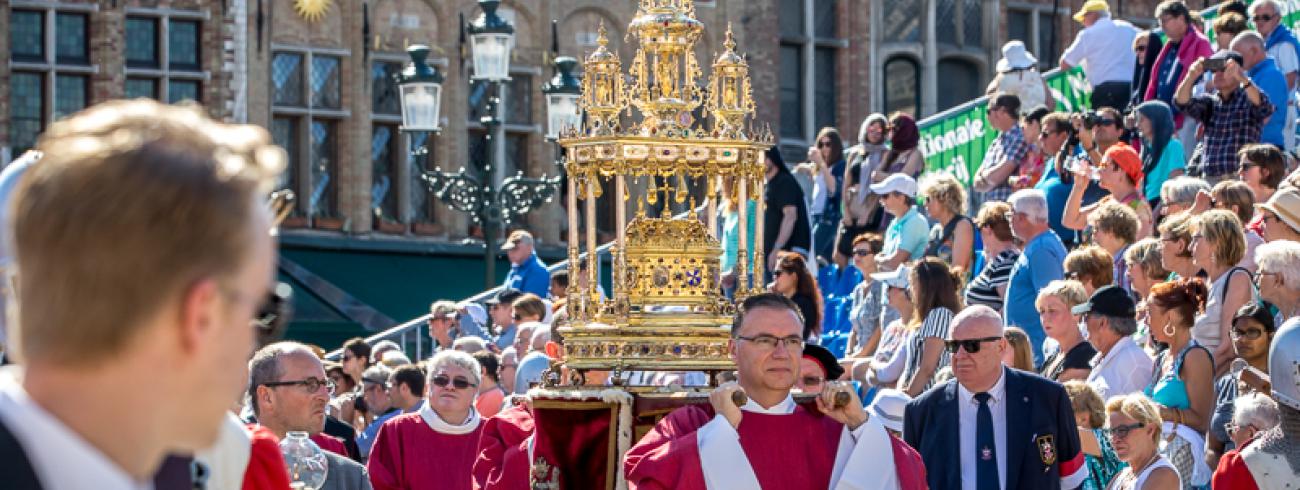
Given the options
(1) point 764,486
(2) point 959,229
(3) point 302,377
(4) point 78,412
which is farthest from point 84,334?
(2) point 959,229

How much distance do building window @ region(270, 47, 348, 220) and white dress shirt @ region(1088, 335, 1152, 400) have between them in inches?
700

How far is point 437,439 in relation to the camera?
9.79 m

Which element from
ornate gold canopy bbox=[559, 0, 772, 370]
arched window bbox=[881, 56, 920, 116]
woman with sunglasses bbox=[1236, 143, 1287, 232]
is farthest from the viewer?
arched window bbox=[881, 56, 920, 116]

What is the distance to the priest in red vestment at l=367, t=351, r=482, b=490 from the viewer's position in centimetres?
968

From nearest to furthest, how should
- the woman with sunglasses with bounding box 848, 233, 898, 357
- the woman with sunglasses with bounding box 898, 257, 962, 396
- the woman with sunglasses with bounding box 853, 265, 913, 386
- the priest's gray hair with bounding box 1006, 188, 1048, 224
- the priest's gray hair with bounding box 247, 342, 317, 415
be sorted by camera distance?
the priest's gray hair with bounding box 247, 342, 317, 415 < the woman with sunglasses with bounding box 898, 257, 962, 396 < the woman with sunglasses with bounding box 853, 265, 913, 386 < the priest's gray hair with bounding box 1006, 188, 1048, 224 < the woman with sunglasses with bounding box 848, 233, 898, 357

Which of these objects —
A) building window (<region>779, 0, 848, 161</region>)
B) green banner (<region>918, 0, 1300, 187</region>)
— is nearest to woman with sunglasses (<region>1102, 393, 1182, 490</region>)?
green banner (<region>918, 0, 1300, 187</region>)

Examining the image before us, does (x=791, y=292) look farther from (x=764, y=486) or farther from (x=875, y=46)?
(x=875, y=46)

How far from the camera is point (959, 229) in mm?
12664

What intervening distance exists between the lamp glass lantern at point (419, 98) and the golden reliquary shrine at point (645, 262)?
888 centimetres

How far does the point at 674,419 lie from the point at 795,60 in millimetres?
23106

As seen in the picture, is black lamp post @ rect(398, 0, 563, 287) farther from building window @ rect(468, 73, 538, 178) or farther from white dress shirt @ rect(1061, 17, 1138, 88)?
building window @ rect(468, 73, 538, 178)

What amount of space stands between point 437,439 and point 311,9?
16.8 metres

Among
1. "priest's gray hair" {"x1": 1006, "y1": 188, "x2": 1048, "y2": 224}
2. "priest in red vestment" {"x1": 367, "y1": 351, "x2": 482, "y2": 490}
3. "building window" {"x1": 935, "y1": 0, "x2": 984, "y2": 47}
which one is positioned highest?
"building window" {"x1": 935, "y1": 0, "x2": 984, "y2": 47}

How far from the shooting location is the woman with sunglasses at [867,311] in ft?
40.7
